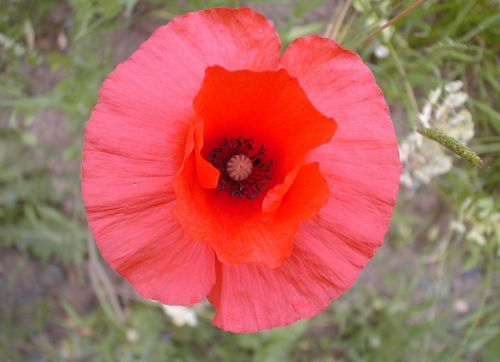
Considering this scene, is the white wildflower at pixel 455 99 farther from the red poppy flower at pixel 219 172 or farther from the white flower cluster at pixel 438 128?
the red poppy flower at pixel 219 172

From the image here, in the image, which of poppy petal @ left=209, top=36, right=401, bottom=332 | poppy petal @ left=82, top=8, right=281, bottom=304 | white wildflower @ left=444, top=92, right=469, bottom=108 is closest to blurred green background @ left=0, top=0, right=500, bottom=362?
white wildflower @ left=444, top=92, right=469, bottom=108

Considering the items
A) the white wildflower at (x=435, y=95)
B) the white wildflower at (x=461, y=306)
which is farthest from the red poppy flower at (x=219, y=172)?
the white wildflower at (x=461, y=306)

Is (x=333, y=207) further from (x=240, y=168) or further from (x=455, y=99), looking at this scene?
(x=455, y=99)

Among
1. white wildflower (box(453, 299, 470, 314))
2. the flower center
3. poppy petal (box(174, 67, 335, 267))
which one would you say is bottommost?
white wildflower (box(453, 299, 470, 314))

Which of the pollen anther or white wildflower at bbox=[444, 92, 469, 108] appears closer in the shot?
the pollen anther

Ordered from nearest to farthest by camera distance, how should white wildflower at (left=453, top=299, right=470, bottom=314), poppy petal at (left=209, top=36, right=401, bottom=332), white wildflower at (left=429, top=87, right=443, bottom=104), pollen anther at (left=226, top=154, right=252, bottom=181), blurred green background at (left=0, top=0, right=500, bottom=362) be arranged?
poppy petal at (left=209, top=36, right=401, bottom=332), pollen anther at (left=226, top=154, right=252, bottom=181), white wildflower at (left=429, top=87, right=443, bottom=104), blurred green background at (left=0, top=0, right=500, bottom=362), white wildflower at (left=453, top=299, right=470, bottom=314)

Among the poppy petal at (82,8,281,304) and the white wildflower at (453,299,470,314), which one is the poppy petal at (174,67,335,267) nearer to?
the poppy petal at (82,8,281,304)

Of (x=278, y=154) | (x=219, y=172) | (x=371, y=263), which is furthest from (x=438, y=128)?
(x=371, y=263)

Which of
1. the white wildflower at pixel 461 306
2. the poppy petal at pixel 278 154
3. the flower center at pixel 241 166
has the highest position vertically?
the poppy petal at pixel 278 154
